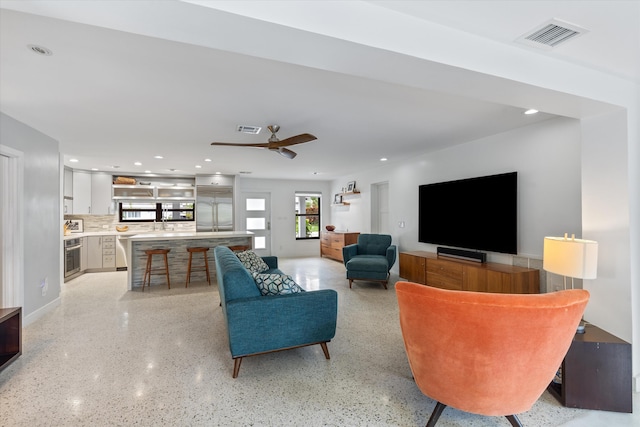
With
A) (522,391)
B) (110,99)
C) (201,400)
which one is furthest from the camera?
(110,99)

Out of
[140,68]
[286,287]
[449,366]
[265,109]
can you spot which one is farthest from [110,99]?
[449,366]

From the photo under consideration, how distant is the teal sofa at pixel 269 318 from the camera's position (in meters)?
2.34

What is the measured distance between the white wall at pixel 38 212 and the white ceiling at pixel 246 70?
0.77 feet

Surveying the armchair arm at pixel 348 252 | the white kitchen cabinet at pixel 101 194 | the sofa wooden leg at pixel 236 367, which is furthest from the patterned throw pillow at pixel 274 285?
the white kitchen cabinet at pixel 101 194

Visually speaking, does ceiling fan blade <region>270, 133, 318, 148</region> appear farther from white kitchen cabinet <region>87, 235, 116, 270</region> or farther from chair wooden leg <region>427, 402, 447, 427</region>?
white kitchen cabinet <region>87, 235, 116, 270</region>

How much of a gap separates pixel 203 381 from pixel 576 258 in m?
2.93

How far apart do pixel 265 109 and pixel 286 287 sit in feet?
5.87

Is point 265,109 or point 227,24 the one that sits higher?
point 265,109

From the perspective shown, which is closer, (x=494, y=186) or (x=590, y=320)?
(x=590, y=320)

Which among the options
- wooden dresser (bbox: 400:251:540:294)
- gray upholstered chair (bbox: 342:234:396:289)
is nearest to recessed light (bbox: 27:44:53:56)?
gray upholstered chair (bbox: 342:234:396:289)

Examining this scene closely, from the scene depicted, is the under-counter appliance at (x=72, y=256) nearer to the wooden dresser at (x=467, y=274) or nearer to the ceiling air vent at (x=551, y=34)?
the wooden dresser at (x=467, y=274)

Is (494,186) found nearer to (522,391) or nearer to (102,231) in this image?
(522,391)

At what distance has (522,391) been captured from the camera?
63.1 inches

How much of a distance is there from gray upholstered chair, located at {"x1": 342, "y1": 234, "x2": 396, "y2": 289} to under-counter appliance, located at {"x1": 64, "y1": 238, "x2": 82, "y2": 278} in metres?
5.41
